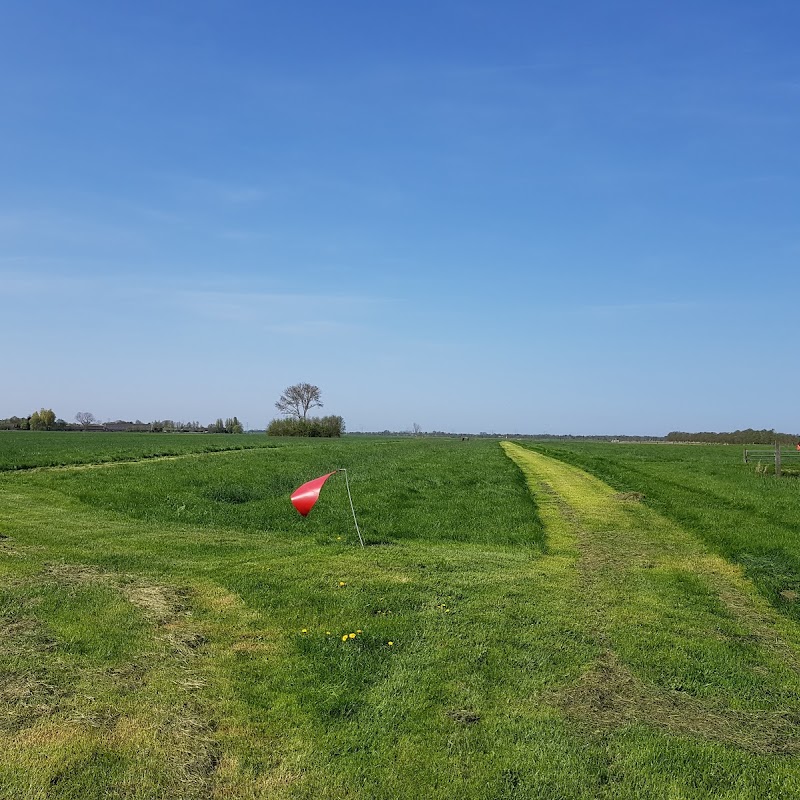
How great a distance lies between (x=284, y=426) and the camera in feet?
397

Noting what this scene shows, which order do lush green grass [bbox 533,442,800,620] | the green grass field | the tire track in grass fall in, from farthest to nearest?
1. lush green grass [bbox 533,442,800,620]
2. the tire track in grass
3. the green grass field

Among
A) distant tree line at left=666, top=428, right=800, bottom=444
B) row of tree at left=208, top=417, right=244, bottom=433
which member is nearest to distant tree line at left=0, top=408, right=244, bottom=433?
row of tree at left=208, top=417, right=244, bottom=433

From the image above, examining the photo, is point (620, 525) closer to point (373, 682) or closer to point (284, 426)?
point (373, 682)

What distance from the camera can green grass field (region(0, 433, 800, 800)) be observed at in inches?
195

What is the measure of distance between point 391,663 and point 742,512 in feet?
49.9

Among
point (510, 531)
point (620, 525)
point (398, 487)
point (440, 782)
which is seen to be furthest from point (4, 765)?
point (398, 487)

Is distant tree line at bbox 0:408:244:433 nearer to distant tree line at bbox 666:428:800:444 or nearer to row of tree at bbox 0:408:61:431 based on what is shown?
row of tree at bbox 0:408:61:431

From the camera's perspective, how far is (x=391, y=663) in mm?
6930

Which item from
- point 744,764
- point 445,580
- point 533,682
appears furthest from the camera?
point 445,580

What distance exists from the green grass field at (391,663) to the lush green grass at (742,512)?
0.15 m

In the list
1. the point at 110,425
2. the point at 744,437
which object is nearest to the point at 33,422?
the point at 110,425

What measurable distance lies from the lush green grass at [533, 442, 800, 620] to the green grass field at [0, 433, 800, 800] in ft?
0.49

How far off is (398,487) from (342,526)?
6.94 metres

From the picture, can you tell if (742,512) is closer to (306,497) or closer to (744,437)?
(306,497)
